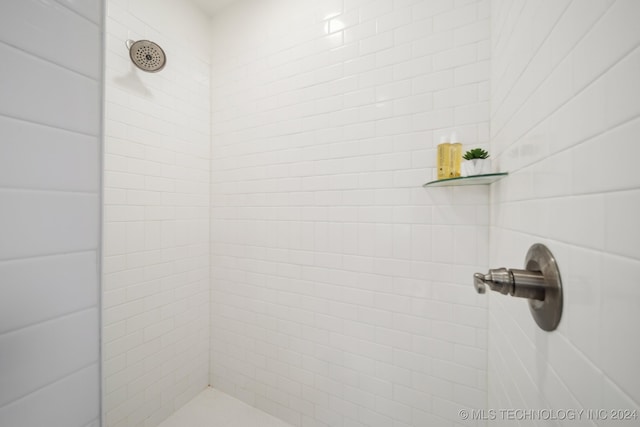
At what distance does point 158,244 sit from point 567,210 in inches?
66.5

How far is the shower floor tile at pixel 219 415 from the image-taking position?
1.39 metres

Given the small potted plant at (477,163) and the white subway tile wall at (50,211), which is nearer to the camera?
the white subway tile wall at (50,211)

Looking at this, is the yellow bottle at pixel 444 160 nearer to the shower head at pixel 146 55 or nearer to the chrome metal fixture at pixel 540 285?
the chrome metal fixture at pixel 540 285

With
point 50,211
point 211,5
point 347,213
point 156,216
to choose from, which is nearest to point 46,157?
point 50,211

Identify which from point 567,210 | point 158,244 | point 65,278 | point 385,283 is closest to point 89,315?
point 65,278

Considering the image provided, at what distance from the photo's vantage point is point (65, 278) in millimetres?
353

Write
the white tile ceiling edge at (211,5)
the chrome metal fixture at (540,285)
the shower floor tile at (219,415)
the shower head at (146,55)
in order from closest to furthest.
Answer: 1. the chrome metal fixture at (540,285)
2. the shower head at (146,55)
3. the shower floor tile at (219,415)
4. the white tile ceiling edge at (211,5)

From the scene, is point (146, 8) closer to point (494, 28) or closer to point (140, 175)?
point (140, 175)

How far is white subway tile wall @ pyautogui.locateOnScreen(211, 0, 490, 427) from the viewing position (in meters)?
1.00

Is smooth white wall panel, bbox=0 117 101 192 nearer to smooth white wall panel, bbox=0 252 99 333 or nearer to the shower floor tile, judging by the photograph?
smooth white wall panel, bbox=0 252 99 333

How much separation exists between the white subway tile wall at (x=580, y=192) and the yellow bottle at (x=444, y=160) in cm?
26

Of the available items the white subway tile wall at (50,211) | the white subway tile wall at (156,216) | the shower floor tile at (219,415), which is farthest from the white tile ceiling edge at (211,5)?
the shower floor tile at (219,415)

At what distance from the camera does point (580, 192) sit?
36 centimetres

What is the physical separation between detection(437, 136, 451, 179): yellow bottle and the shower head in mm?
1447
